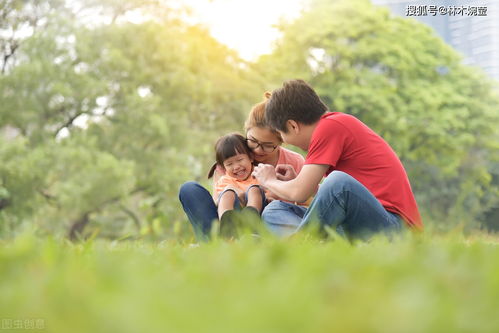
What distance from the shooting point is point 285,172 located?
401 cm

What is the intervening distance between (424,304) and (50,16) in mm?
19002

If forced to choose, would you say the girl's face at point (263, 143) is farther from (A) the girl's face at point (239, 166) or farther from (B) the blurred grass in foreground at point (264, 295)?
(B) the blurred grass in foreground at point (264, 295)

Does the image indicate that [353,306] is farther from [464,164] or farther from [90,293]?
[464,164]

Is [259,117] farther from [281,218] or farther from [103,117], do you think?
[103,117]

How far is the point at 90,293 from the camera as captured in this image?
773mm

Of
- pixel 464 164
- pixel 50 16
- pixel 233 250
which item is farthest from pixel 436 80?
pixel 233 250

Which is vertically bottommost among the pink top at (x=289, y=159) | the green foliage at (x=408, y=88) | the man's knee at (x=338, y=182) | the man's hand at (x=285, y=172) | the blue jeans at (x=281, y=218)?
the green foliage at (x=408, y=88)

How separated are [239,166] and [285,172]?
47 centimetres

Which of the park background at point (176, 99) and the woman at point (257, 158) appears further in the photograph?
the park background at point (176, 99)

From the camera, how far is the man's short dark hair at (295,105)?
3.58 meters

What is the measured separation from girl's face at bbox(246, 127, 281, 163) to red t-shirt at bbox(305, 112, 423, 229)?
2.51 feet

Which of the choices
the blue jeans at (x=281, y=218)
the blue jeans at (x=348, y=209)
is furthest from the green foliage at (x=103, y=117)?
the blue jeans at (x=348, y=209)

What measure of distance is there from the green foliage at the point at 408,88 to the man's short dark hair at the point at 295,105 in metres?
16.9

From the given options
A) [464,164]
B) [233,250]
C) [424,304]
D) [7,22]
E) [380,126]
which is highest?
[424,304]
